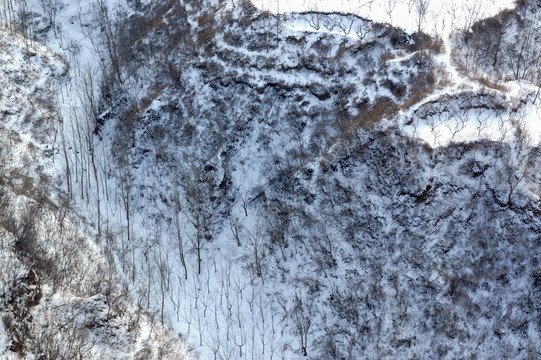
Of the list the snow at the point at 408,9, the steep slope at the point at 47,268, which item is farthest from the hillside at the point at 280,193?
the snow at the point at 408,9

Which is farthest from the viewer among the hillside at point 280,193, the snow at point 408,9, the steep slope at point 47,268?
the snow at point 408,9

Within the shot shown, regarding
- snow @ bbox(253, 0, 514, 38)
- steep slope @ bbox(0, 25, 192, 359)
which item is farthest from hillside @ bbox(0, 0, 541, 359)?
snow @ bbox(253, 0, 514, 38)

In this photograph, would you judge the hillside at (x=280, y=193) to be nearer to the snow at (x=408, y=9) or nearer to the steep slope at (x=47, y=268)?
the steep slope at (x=47, y=268)

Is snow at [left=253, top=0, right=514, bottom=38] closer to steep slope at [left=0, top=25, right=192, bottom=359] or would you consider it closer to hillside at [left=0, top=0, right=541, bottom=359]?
hillside at [left=0, top=0, right=541, bottom=359]

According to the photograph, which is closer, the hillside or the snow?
the hillside

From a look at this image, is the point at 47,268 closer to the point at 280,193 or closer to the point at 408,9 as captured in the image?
the point at 280,193

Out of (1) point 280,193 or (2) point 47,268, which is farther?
(1) point 280,193

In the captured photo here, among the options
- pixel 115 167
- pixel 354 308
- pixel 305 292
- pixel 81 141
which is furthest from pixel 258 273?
pixel 81 141

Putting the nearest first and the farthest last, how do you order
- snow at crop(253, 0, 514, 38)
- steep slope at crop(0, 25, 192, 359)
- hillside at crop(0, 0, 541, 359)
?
steep slope at crop(0, 25, 192, 359), hillside at crop(0, 0, 541, 359), snow at crop(253, 0, 514, 38)

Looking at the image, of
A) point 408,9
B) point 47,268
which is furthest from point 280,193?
point 408,9
